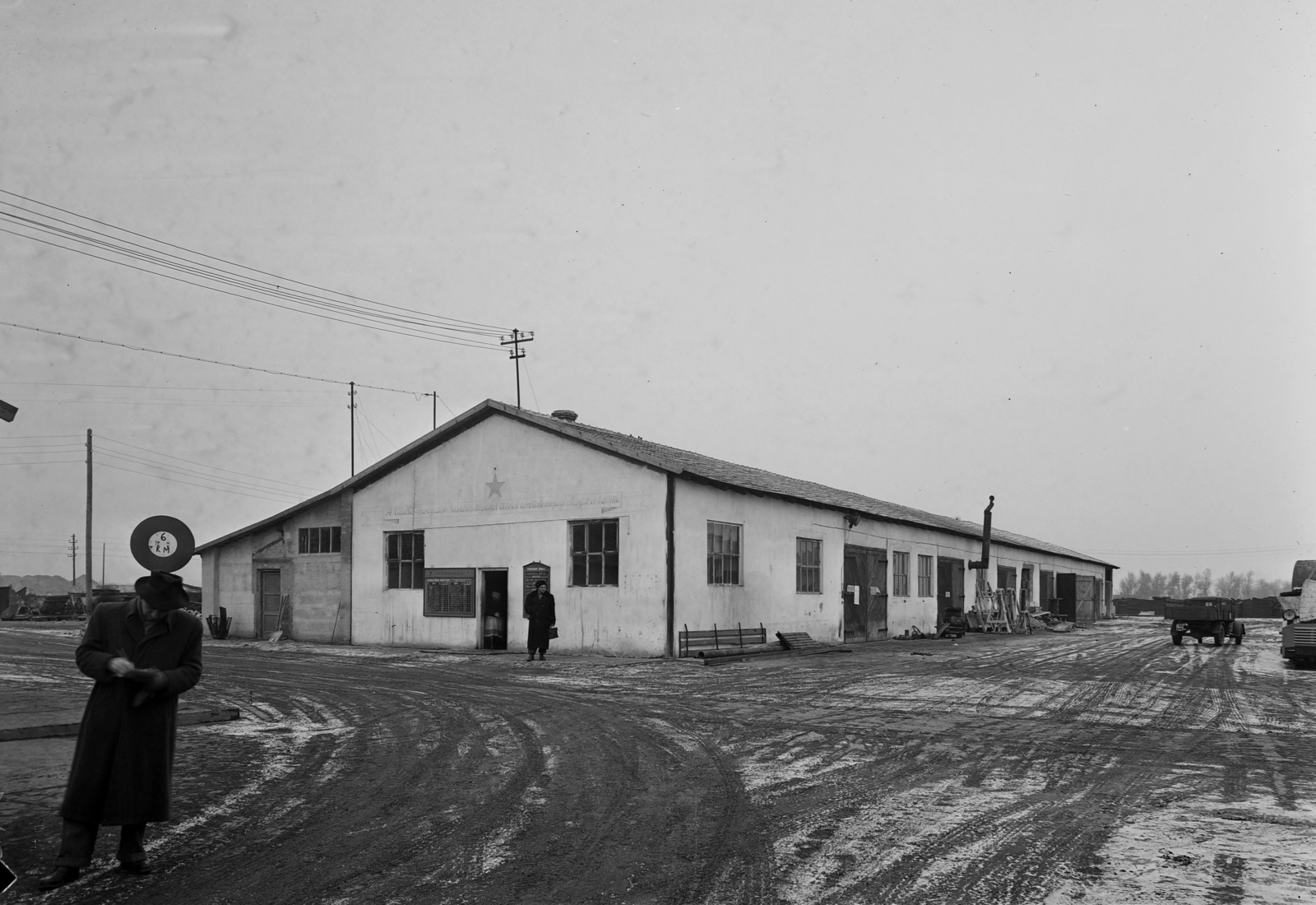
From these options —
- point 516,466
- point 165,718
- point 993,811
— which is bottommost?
point 993,811

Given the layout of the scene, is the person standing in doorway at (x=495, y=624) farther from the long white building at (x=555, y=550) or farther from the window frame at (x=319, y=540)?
the window frame at (x=319, y=540)

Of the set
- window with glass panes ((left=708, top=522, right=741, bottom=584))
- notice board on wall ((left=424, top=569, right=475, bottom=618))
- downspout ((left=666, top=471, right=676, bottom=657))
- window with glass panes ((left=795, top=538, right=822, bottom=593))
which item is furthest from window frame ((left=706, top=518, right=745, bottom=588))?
notice board on wall ((left=424, top=569, right=475, bottom=618))

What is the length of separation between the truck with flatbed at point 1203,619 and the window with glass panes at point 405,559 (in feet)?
73.5

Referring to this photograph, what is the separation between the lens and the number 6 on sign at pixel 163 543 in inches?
261

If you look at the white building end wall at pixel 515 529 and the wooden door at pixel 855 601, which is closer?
the white building end wall at pixel 515 529

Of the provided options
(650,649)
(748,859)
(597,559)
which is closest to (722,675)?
(650,649)

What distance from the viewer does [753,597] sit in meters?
26.9

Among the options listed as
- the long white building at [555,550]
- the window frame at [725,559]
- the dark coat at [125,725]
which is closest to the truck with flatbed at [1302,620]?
the long white building at [555,550]

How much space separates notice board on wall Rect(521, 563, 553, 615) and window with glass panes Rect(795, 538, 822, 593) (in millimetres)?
7142

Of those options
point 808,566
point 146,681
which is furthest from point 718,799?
point 808,566

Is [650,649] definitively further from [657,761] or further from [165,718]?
[165,718]

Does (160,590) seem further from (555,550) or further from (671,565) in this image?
(555,550)

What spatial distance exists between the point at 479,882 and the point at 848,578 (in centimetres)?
2720

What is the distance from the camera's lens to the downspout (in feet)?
77.3
